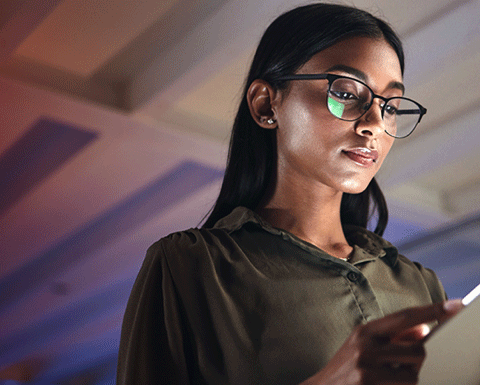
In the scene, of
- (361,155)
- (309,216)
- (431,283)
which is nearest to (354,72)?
(361,155)

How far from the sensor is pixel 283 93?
3.80ft

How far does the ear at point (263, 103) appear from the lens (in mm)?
1188

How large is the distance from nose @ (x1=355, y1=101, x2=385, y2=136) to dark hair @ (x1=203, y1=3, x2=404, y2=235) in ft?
0.52

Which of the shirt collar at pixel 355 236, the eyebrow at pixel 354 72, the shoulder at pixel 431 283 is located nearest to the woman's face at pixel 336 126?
the eyebrow at pixel 354 72

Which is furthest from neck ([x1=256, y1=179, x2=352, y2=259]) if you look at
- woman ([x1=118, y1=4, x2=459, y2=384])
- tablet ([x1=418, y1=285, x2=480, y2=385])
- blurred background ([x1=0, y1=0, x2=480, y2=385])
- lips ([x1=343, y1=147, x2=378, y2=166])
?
blurred background ([x1=0, y1=0, x2=480, y2=385])

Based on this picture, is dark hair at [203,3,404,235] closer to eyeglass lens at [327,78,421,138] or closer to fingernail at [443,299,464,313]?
eyeglass lens at [327,78,421,138]

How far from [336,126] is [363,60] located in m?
0.14

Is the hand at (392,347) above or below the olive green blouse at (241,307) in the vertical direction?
below

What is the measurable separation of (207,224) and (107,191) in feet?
12.2

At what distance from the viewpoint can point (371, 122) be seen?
106 centimetres

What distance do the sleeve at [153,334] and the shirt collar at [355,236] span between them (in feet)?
0.54

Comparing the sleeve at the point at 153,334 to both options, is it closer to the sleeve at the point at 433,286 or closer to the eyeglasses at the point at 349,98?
the eyeglasses at the point at 349,98

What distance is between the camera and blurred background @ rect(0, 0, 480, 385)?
3213mm

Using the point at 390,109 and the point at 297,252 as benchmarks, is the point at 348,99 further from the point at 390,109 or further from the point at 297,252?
the point at 297,252
